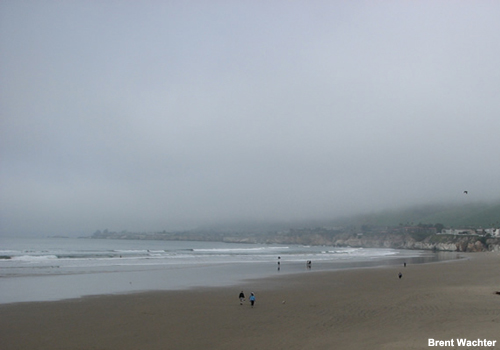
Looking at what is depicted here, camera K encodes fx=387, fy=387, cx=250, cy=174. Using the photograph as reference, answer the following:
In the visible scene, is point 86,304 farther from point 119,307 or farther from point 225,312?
point 225,312

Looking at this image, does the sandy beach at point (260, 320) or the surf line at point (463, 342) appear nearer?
the surf line at point (463, 342)

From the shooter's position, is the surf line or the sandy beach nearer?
the surf line

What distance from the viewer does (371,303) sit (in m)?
18.4

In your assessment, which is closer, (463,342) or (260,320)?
(463,342)

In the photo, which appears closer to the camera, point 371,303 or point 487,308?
point 487,308

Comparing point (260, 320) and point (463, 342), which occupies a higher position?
point (463, 342)

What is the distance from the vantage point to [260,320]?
14969 millimetres

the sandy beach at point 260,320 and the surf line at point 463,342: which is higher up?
the surf line at point 463,342

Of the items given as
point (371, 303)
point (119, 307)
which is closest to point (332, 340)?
point (371, 303)

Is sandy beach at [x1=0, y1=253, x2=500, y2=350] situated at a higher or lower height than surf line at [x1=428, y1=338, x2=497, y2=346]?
lower

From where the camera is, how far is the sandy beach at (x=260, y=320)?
1161 centimetres

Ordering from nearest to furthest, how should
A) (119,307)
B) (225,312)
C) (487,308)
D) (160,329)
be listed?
1. (160,329)
2. (487,308)
3. (225,312)
4. (119,307)

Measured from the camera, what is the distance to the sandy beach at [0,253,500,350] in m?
11.6

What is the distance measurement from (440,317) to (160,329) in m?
10.1
